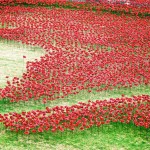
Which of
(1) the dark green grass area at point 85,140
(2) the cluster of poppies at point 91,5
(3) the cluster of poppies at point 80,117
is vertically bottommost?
(1) the dark green grass area at point 85,140

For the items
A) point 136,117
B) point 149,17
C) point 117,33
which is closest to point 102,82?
point 136,117

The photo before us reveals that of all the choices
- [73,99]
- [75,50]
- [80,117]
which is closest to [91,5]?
[75,50]

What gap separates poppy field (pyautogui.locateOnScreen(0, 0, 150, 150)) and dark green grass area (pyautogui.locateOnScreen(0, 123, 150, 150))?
0.07 feet

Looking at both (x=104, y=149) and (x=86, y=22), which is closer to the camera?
(x=104, y=149)

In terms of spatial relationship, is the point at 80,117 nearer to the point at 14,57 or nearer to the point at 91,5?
the point at 14,57

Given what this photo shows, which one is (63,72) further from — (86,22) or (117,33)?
(86,22)

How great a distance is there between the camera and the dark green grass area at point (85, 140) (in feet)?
22.0

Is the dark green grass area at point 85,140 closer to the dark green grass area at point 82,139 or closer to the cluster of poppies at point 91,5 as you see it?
the dark green grass area at point 82,139

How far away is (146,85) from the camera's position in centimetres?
1015

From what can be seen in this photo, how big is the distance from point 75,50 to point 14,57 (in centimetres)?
230

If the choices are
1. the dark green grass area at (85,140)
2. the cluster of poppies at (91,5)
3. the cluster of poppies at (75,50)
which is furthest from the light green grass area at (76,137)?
the cluster of poppies at (91,5)

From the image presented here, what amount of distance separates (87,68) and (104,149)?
13.8 ft

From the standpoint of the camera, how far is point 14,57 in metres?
11.5

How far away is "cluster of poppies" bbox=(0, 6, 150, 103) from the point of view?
930 centimetres
